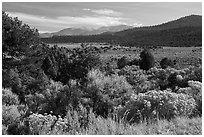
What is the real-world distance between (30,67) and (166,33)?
98693 mm

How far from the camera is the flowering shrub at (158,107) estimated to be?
7.54 meters

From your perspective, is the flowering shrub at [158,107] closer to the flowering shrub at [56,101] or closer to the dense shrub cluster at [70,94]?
the dense shrub cluster at [70,94]

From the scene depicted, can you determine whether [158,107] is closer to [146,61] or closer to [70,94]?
[70,94]

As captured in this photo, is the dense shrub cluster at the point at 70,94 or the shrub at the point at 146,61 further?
the shrub at the point at 146,61

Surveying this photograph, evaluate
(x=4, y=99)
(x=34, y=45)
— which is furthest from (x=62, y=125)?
(x=34, y=45)

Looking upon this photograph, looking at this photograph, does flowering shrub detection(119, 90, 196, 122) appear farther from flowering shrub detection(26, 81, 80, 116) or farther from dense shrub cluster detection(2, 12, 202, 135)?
flowering shrub detection(26, 81, 80, 116)

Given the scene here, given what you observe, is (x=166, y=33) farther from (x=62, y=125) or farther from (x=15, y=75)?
(x=62, y=125)

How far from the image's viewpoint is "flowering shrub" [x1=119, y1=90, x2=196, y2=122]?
7.54 meters

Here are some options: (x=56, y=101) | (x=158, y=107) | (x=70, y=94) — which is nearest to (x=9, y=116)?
(x=56, y=101)

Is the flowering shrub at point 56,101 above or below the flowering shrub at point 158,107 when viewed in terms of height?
below

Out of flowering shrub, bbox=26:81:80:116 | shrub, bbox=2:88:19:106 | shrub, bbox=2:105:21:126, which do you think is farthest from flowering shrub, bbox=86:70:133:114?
shrub, bbox=2:88:19:106

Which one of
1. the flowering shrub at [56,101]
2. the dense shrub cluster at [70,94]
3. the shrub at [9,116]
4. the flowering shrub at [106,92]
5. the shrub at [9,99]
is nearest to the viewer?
the dense shrub cluster at [70,94]

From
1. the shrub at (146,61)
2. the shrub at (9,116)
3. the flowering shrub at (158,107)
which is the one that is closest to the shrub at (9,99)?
the shrub at (9,116)

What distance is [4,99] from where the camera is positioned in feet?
41.5
